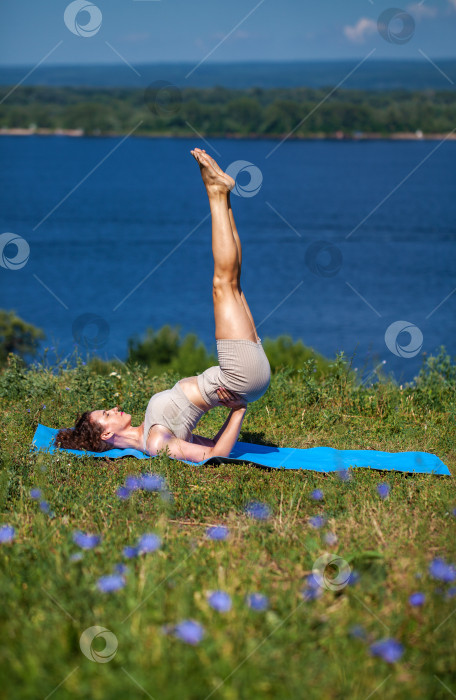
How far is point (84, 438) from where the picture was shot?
19.0 ft

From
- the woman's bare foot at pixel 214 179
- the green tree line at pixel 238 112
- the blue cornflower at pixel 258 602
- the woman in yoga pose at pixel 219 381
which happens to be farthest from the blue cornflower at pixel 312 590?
the green tree line at pixel 238 112

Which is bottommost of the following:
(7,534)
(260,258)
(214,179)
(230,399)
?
(7,534)

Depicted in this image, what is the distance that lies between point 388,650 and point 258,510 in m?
1.72

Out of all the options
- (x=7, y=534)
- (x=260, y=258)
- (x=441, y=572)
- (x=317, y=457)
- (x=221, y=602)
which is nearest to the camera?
(x=221, y=602)

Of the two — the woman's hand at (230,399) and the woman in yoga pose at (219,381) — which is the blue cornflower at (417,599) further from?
the woman's hand at (230,399)

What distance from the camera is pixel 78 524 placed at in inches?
162

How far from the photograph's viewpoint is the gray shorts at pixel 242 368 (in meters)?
5.36

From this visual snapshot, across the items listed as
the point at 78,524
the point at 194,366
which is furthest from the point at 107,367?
the point at 78,524

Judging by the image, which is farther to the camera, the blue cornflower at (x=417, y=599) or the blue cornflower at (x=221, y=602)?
the blue cornflower at (x=417, y=599)

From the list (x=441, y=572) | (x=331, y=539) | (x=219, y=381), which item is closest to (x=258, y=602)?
(x=441, y=572)

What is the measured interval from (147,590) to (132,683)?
0.55 metres

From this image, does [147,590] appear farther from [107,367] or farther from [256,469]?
[107,367]

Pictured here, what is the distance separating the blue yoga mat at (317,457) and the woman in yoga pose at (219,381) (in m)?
0.12

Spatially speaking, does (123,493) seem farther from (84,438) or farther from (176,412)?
(84,438)
